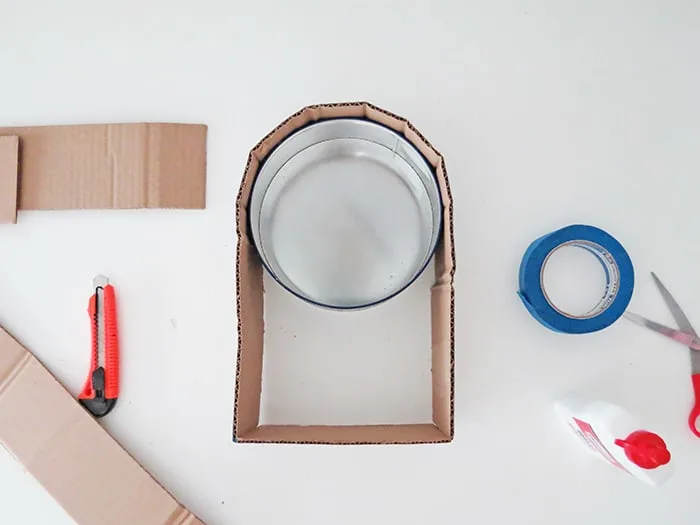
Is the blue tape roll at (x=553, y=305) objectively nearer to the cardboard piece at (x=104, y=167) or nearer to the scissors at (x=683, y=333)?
the scissors at (x=683, y=333)

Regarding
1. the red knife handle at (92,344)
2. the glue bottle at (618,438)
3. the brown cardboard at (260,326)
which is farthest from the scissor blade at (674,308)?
the red knife handle at (92,344)

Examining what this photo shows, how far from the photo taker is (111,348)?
693 mm

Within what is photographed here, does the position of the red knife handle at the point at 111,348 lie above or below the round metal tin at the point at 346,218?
below

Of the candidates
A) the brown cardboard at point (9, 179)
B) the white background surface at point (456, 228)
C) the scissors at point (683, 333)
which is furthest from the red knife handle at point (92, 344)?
the scissors at point (683, 333)

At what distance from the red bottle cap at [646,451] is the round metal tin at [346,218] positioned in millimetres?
267

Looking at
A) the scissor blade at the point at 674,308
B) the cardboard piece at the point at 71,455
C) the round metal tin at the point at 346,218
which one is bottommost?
the cardboard piece at the point at 71,455

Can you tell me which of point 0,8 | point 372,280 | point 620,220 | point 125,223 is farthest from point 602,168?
point 0,8

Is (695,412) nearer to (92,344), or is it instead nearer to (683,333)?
(683,333)

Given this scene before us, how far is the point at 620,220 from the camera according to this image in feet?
2.31

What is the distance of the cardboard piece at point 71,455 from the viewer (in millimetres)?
676

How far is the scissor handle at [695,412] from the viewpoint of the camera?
68 cm

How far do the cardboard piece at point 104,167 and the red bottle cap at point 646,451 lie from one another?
0.50 m

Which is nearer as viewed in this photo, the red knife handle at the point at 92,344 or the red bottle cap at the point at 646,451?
the red bottle cap at the point at 646,451

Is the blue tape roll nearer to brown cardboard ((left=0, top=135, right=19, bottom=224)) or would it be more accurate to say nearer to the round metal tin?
the round metal tin
